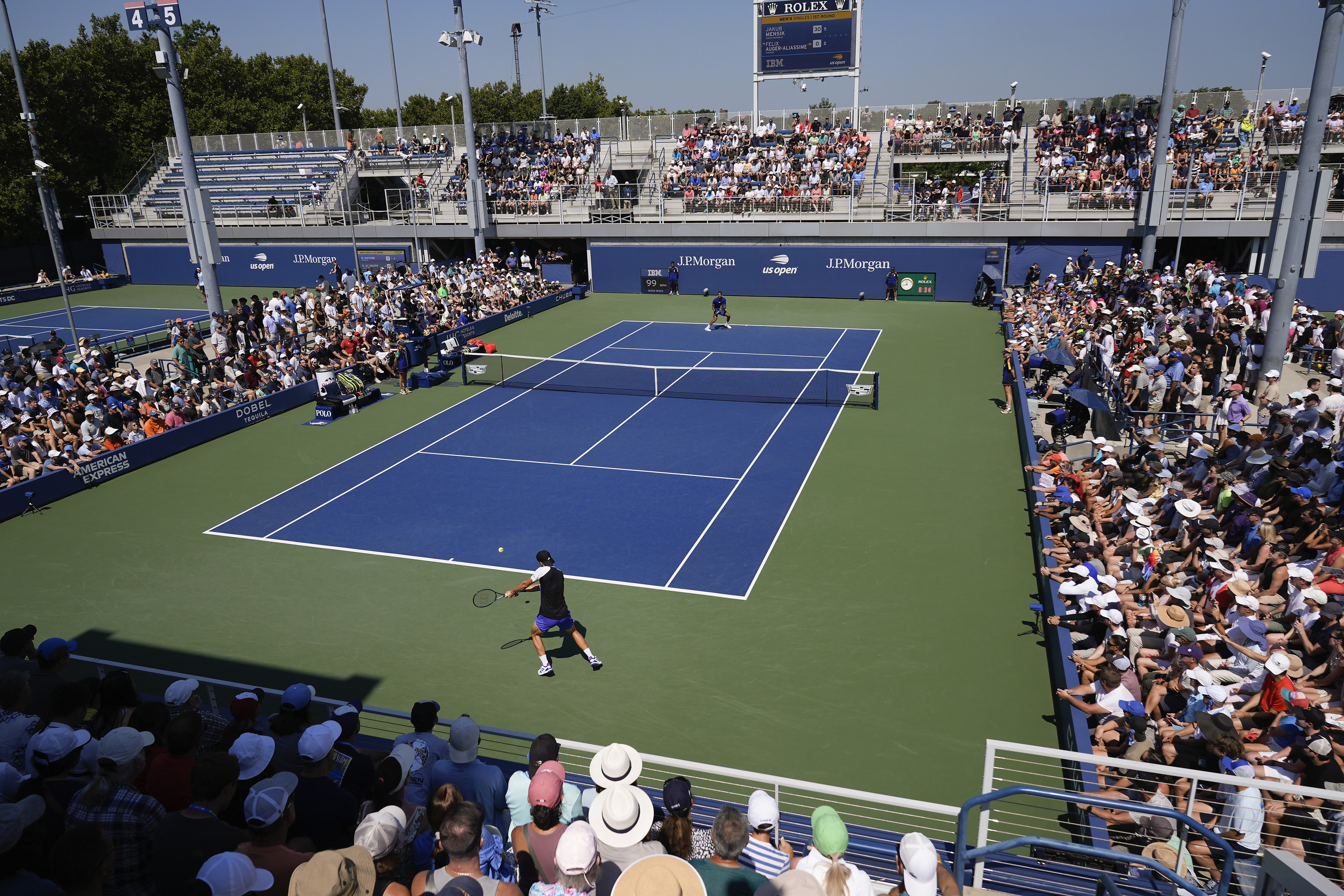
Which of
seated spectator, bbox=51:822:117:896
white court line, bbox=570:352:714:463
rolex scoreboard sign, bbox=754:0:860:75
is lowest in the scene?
white court line, bbox=570:352:714:463

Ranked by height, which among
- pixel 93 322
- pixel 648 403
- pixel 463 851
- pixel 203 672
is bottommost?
pixel 203 672

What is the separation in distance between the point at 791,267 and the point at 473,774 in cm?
3598

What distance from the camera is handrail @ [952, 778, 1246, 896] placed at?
5.02 meters

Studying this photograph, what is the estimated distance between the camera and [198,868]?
5.01m

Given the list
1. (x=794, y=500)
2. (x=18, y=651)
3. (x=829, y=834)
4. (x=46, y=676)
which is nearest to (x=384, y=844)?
(x=829, y=834)

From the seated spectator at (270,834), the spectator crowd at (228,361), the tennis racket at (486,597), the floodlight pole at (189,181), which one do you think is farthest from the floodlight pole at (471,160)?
the seated spectator at (270,834)

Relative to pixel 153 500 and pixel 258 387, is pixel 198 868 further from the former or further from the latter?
pixel 258 387

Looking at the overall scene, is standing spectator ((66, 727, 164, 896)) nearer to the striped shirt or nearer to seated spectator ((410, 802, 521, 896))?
seated spectator ((410, 802, 521, 896))

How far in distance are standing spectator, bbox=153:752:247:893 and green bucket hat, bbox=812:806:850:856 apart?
3.41m

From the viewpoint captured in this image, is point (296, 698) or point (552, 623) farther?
point (552, 623)

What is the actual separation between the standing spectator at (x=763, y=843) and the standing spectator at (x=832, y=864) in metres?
0.22

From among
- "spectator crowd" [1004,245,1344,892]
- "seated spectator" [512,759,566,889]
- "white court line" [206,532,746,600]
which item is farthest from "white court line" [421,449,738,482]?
"seated spectator" [512,759,566,889]

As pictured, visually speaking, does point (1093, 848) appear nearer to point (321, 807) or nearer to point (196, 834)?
point (321, 807)

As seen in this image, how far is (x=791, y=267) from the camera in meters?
39.8
